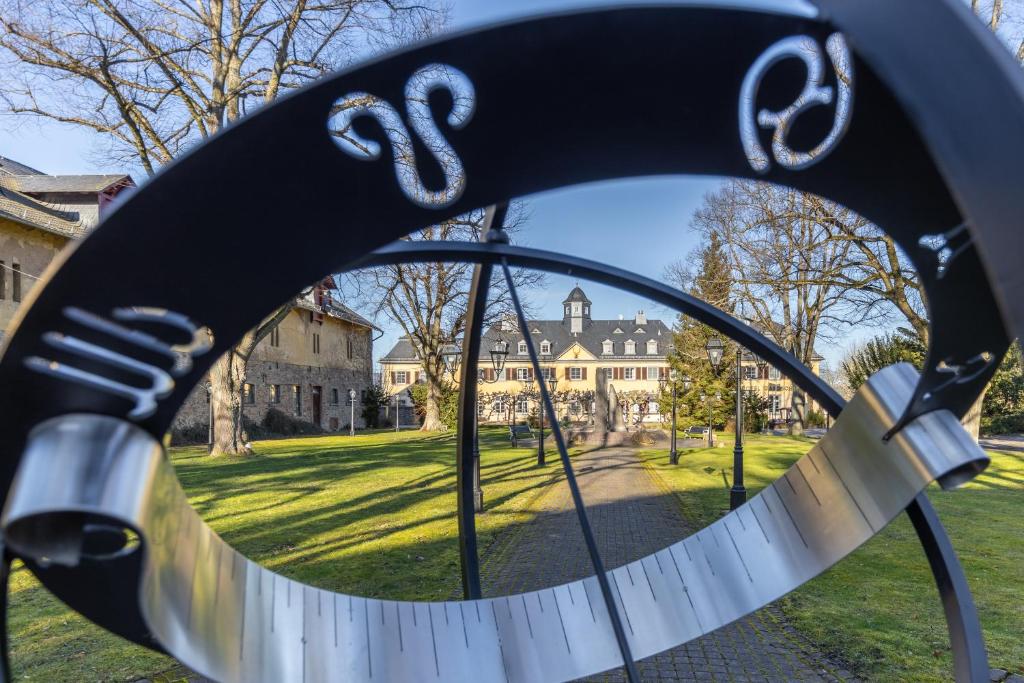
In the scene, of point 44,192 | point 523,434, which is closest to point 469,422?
point 44,192

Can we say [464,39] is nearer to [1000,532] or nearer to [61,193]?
[1000,532]

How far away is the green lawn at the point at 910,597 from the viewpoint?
18.4 ft

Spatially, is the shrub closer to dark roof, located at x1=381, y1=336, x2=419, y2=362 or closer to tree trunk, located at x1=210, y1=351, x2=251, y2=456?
tree trunk, located at x1=210, y1=351, x2=251, y2=456

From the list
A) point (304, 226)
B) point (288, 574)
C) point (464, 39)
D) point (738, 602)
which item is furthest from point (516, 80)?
point (288, 574)

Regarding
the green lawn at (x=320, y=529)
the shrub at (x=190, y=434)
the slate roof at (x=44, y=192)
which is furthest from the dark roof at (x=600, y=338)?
the green lawn at (x=320, y=529)

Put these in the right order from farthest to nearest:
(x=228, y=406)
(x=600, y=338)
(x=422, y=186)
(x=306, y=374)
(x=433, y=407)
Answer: (x=600, y=338), (x=306, y=374), (x=433, y=407), (x=228, y=406), (x=422, y=186)

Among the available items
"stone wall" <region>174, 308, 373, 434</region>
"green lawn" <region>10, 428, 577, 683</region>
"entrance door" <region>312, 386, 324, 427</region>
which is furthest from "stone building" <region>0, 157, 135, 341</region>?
"entrance door" <region>312, 386, 324, 427</region>

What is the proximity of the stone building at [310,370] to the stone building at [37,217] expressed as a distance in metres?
8.53

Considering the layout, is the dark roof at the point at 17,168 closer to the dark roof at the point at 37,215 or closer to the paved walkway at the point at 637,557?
the dark roof at the point at 37,215

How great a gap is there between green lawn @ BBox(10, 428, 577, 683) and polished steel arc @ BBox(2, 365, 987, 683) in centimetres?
260

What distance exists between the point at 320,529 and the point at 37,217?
18.2 meters

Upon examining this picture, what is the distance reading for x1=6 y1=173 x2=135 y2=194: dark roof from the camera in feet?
82.7

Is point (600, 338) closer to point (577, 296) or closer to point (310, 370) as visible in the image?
point (577, 296)

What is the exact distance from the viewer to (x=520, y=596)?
430cm
